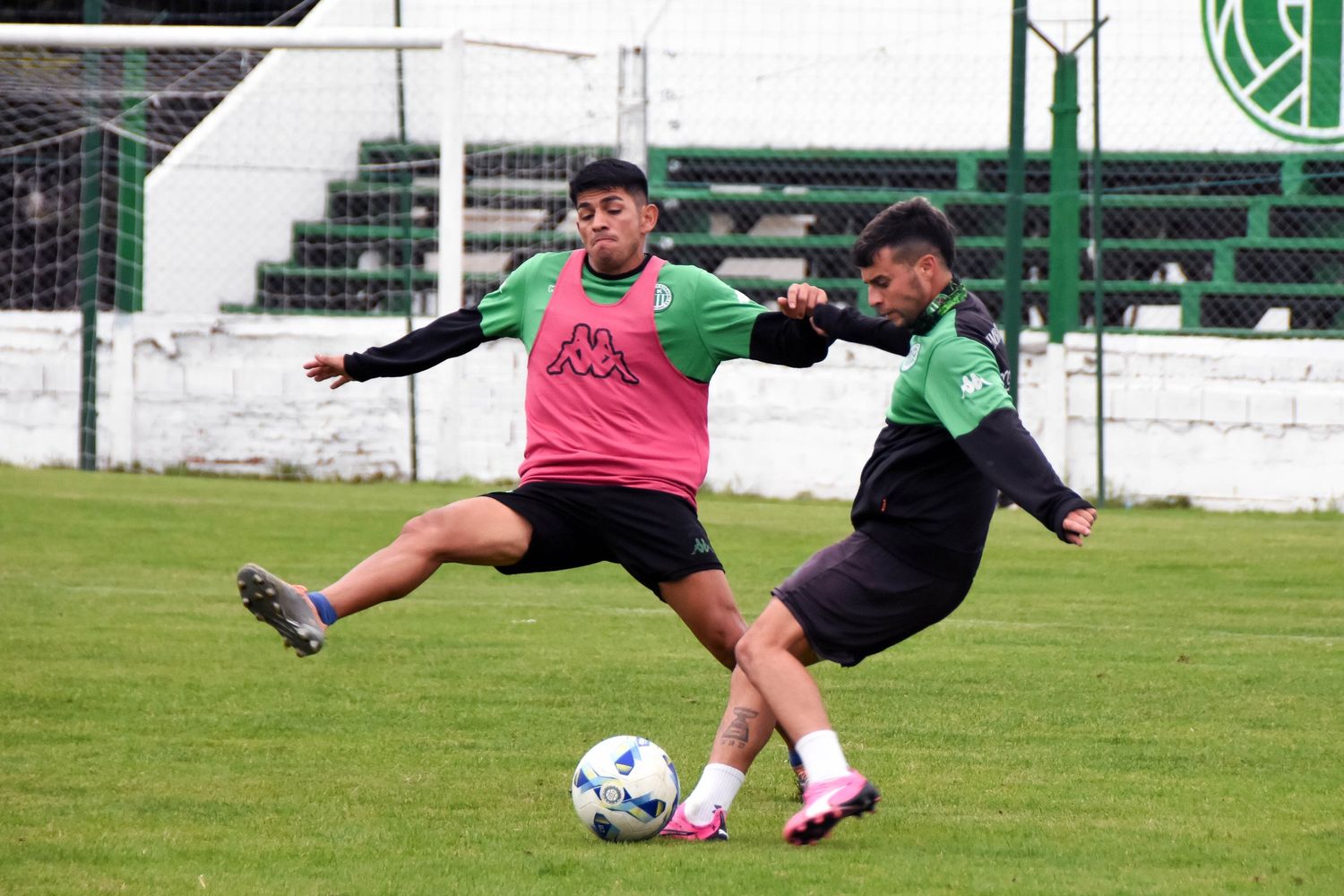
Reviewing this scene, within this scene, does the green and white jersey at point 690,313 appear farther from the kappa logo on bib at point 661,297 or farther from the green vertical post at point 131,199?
the green vertical post at point 131,199

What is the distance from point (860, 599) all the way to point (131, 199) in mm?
15348

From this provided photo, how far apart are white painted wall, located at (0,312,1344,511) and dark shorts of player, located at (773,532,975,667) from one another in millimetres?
10191

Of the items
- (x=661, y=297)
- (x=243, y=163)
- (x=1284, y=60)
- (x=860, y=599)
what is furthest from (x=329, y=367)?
(x=243, y=163)

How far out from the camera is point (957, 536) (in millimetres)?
4754

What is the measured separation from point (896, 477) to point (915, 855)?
0.95m

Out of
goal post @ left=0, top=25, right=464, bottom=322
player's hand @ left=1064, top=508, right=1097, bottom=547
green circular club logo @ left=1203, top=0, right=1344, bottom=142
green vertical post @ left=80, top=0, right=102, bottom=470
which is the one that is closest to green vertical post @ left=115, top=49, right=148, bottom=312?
goal post @ left=0, top=25, right=464, bottom=322

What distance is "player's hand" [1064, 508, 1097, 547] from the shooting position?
420 cm

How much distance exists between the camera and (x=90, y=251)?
17.7 metres

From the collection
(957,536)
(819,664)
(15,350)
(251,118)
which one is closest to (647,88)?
(251,118)

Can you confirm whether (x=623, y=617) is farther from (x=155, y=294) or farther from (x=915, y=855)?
(x=155, y=294)

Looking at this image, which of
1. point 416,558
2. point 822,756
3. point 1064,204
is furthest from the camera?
point 1064,204

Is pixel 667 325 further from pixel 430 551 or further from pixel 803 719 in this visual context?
pixel 803 719

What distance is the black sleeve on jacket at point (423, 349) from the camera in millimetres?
5746

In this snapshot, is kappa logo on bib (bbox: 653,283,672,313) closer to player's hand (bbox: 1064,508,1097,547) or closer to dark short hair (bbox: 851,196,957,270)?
dark short hair (bbox: 851,196,957,270)
